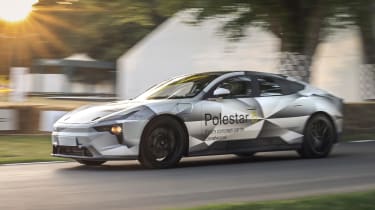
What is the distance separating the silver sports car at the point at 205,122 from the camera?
990 cm

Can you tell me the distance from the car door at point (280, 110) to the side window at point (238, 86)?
162 mm

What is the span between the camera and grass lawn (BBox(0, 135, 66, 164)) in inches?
472

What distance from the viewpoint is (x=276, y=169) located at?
10.5 meters

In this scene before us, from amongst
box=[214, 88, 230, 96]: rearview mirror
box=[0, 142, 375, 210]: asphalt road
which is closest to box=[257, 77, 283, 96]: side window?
box=[214, 88, 230, 96]: rearview mirror

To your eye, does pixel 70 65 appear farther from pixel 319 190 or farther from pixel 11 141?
pixel 319 190

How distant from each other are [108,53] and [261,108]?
3296 centimetres

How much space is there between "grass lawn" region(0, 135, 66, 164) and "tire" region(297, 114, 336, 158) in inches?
168

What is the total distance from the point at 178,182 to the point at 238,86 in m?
2.63

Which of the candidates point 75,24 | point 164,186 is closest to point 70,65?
point 75,24

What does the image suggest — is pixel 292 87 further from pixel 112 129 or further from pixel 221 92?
pixel 112 129

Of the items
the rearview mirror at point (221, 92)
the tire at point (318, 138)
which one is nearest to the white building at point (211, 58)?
the tire at point (318, 138)

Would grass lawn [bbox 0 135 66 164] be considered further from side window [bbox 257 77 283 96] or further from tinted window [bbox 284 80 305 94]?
tinted window [bbox 284 80 305 94]

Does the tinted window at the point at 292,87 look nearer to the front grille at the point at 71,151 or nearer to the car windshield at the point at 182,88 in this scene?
the car windshield at the point at 182,88

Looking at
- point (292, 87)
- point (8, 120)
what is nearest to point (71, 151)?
point (292, 87)
